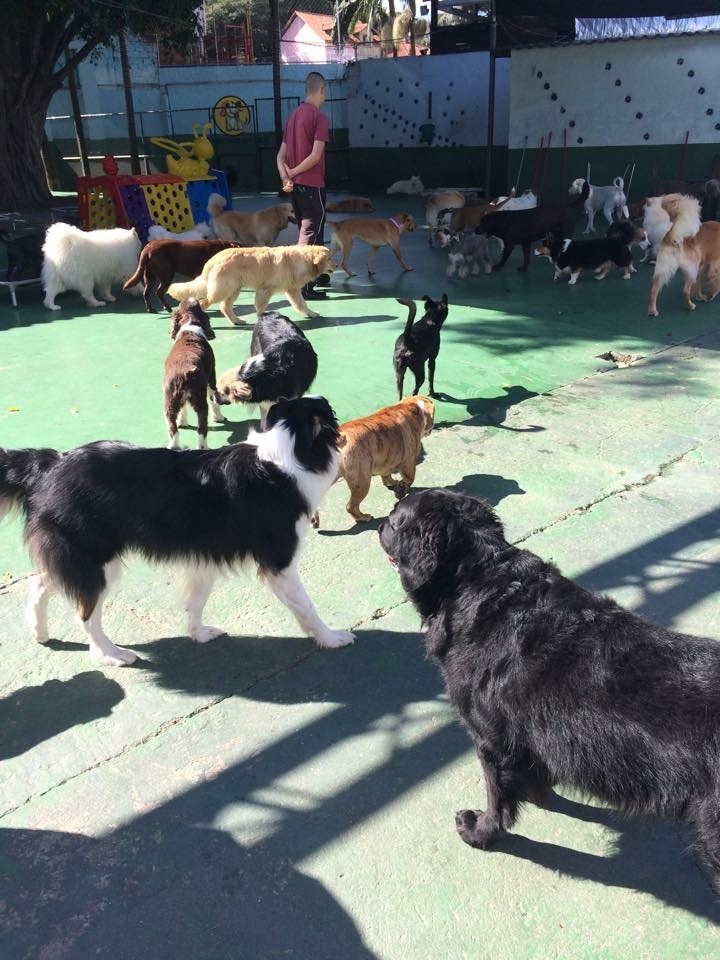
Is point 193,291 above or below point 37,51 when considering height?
below

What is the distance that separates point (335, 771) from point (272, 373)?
9.82 ft

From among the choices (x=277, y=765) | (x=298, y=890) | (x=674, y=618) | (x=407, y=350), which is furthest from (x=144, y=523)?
(x=407, y=350)

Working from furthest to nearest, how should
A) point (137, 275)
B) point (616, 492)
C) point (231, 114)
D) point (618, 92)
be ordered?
point (231, 114), point (618, 92), point (137, 275), point (616, 492)

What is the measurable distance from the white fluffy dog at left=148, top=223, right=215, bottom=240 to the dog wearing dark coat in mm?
4313

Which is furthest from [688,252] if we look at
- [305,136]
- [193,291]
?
[193,291]

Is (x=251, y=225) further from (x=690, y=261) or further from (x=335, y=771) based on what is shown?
(x=335, y=771)

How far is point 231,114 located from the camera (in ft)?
83.1

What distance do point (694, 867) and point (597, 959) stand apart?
437 mm

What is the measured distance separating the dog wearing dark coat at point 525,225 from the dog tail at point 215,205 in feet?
14.9

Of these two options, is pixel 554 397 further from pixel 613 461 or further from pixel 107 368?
pixel 107 368

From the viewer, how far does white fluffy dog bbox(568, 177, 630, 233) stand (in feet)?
44.2

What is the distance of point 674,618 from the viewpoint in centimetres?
310

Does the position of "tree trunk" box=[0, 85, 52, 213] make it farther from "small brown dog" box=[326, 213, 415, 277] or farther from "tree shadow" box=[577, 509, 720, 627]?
"tree shadow" box=[577, 509, 720, 627]

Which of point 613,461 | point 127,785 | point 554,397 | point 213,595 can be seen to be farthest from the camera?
point 554,397
